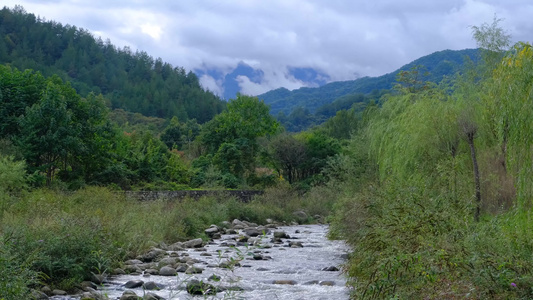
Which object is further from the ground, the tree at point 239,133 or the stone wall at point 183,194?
the tree at point 239,133

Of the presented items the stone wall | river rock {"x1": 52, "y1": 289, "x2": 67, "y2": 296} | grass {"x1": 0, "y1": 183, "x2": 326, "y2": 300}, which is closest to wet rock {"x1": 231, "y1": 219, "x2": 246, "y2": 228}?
grass {"x1": 0, "y1": 183, "x2": 326, "y2": 300}

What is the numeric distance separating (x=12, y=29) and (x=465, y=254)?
123225 millimetres

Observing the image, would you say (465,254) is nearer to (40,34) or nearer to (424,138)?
(424,138)

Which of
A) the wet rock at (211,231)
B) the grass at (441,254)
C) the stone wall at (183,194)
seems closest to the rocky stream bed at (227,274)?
the grass at (441,254)

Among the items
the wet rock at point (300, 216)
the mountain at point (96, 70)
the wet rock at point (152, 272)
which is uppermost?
the mountain at point (96, 70)

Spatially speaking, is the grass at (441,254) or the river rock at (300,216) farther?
the river rock at (300,216)

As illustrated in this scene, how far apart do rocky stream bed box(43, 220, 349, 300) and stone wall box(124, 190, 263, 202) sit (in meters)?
8.36

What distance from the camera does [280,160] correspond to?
47344mm

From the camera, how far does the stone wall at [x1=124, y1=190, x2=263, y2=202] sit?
1125 inches

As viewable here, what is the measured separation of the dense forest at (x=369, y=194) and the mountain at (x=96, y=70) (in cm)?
6696

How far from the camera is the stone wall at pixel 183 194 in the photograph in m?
28.6

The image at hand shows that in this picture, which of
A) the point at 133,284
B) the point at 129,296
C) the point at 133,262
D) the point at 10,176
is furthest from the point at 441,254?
the point at 10,176

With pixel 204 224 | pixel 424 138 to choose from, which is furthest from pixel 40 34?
pixel 424 138

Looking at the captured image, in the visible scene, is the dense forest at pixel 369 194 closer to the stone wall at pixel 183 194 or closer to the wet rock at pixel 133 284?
the wet rock at pixel 133 284
